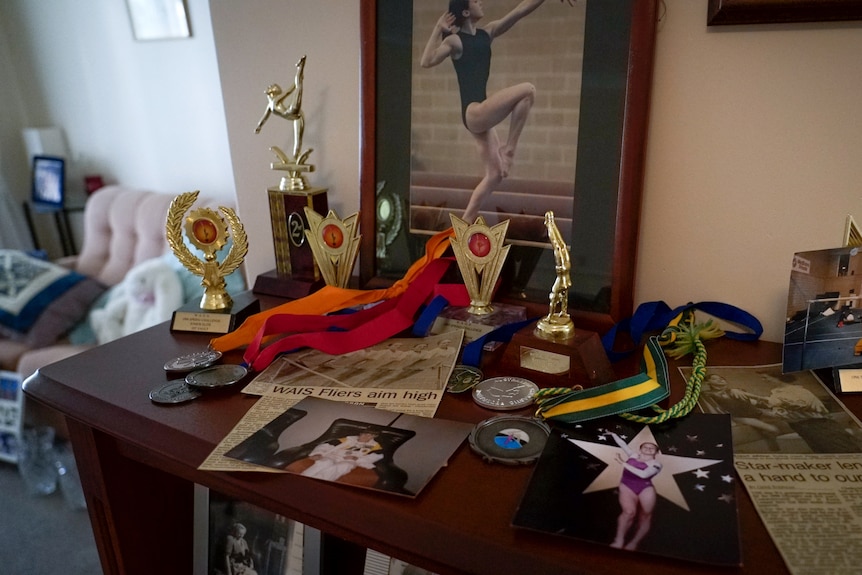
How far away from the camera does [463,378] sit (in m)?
0.68

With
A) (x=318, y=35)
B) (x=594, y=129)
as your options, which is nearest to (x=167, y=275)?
(x=318, y=35)

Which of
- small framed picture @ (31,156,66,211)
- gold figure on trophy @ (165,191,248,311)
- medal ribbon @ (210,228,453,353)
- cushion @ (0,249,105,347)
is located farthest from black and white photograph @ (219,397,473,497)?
small framed picture @ (31,156,66,211)

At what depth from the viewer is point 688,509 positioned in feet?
1.48

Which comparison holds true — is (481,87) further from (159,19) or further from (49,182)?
(49,182)

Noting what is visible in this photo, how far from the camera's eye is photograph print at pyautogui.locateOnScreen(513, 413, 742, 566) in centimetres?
42

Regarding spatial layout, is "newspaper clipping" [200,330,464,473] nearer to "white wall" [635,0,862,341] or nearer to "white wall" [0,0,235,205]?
"white wall" [635,0,862,341]

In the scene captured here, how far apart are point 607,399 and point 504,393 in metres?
0.11

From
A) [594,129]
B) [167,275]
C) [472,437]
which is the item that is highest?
[594,129]

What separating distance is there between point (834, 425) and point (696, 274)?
0.92 ft

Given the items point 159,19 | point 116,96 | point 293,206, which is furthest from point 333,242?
point 116,96

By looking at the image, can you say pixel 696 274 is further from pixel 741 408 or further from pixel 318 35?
pixel 318 35

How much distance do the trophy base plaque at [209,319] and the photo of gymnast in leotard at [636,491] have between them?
21.9 inches

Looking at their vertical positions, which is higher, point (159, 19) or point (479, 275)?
point (159, 19)

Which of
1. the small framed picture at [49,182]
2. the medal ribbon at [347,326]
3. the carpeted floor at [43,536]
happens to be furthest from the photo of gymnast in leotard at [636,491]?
the small framed picture at [49,182]
